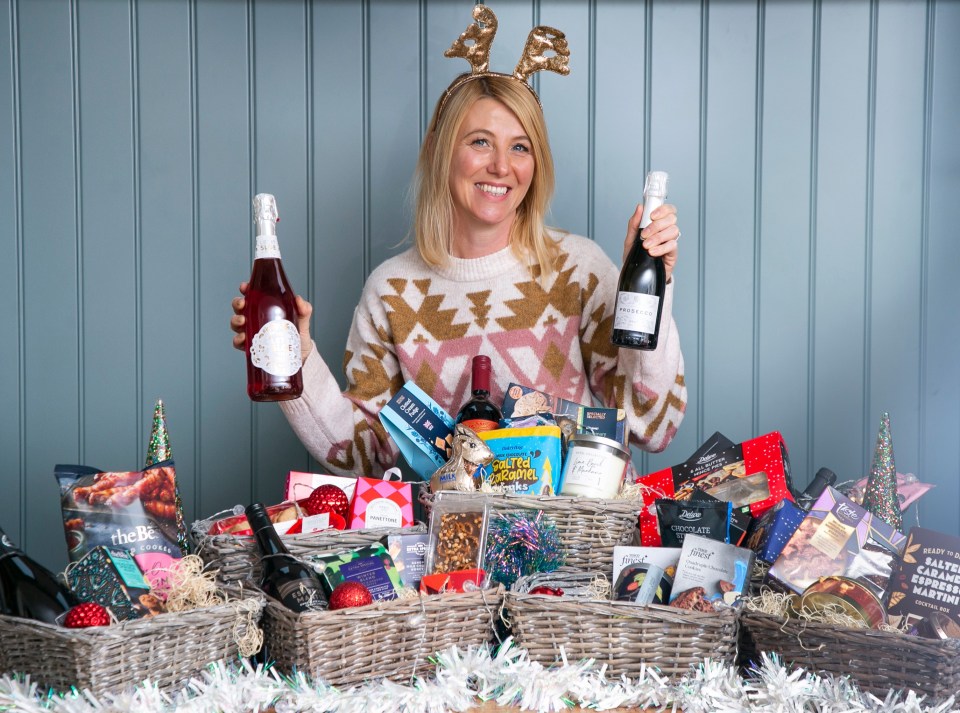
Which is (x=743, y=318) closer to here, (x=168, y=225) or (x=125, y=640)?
(x=168, y=225)

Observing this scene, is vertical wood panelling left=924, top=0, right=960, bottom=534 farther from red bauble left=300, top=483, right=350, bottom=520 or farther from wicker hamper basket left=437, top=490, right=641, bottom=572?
red bauble left=300, top=483, right=350, bottom=520

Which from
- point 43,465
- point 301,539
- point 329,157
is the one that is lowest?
point 43,465

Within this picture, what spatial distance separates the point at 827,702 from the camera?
3.01 feet

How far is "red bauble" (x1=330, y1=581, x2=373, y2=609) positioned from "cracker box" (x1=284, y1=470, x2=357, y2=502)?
270 millimetres

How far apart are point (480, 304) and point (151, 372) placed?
2.91 feet

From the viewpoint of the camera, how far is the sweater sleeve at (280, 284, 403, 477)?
4.99 ft

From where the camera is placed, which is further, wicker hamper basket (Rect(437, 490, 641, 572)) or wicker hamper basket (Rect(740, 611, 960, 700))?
wicker hamper basket (Rect(437, 490, 641, 572))

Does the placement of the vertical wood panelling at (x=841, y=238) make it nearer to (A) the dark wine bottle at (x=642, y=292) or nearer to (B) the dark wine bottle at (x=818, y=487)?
(A) the dark wine bottle at (x=642, y=292)

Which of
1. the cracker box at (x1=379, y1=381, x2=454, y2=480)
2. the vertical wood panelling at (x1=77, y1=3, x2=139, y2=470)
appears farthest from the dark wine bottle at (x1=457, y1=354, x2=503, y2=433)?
the vertical wood panelling at (x1=77, y1=3, x2=139, y2=470)

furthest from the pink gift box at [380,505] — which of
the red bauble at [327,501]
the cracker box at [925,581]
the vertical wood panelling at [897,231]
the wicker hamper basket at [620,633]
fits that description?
the vertical wood panelling at [897,231]

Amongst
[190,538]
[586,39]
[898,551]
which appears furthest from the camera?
[586,39]

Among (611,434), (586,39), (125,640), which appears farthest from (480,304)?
(125,640)

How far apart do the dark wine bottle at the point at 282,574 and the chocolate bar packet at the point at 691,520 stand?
41cm

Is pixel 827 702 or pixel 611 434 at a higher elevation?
pixel 611 434
